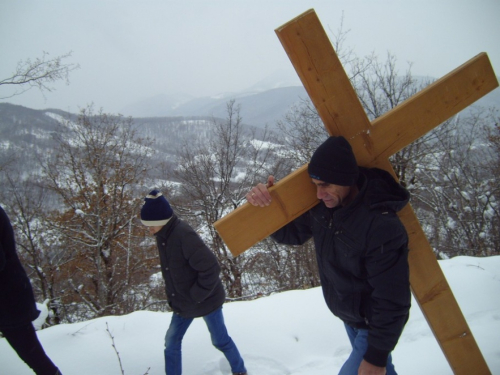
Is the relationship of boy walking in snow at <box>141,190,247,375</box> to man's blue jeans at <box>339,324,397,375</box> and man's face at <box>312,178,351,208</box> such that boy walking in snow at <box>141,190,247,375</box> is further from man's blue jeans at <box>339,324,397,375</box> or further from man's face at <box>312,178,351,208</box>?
man's face at <box>312,178,351,208</box>

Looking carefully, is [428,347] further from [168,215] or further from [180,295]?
[168,215]

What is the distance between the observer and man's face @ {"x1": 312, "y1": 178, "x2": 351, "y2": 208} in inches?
50.6

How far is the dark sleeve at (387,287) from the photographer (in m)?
1.19

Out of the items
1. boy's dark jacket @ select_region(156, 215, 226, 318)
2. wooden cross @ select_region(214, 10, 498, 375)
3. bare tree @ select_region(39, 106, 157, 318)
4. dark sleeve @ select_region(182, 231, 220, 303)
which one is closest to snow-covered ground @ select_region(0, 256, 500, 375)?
boy's dark jacket @ select_region(156, 215, 226, 318)

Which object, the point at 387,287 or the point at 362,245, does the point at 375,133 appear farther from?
the point at 387,287

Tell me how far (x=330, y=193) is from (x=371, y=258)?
322 mm

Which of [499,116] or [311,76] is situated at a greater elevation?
[311,76]

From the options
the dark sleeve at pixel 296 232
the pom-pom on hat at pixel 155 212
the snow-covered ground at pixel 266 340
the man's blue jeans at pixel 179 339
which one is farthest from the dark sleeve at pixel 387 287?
the pom-pom on hat at pixel 155 212

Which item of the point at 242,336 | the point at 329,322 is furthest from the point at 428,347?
Result: the point at 242,336

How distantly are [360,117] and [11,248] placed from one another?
239 centimetres

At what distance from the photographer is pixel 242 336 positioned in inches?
111

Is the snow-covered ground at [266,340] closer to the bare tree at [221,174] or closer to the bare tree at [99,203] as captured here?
the bare tree at [99,203]

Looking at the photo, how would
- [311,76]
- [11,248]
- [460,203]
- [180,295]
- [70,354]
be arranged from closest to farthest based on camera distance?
1. [311,76]
2. [11,248]
3. [180,295]
4. [70,354]
5. [460,203]

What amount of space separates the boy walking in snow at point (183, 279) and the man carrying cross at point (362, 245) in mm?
1075
